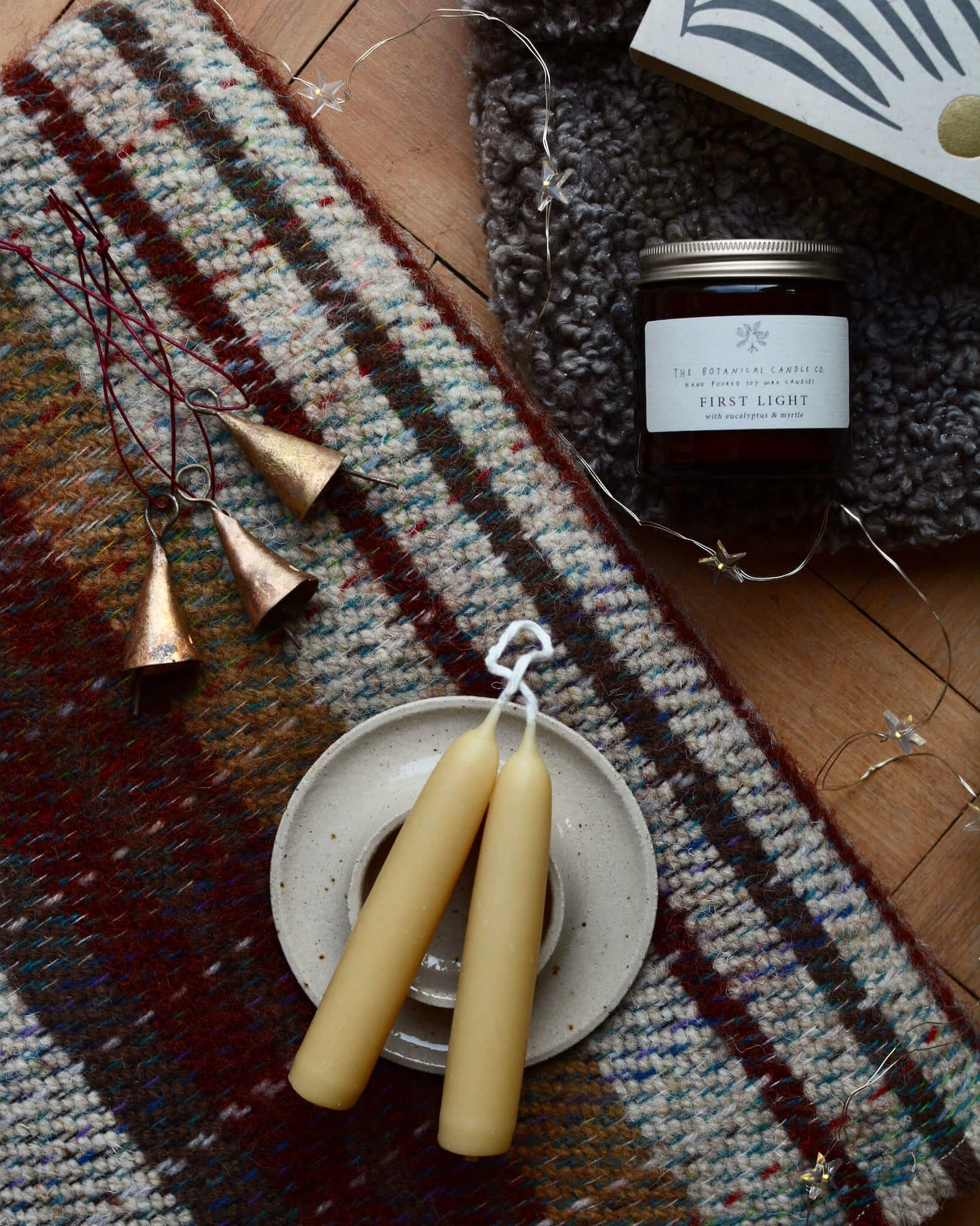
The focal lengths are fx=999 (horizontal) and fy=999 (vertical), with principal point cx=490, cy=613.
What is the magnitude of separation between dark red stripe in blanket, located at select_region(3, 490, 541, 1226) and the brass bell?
3 centimetres

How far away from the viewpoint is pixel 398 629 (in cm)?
54

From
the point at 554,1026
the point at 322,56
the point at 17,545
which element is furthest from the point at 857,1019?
the point at 322,56

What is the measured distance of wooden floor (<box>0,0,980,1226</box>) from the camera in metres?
0.58

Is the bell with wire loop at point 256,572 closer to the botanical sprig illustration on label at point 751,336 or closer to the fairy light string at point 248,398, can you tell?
the fairy light string at point 248,398

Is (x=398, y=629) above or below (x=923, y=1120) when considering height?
above

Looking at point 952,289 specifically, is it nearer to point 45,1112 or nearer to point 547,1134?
point 547,1134

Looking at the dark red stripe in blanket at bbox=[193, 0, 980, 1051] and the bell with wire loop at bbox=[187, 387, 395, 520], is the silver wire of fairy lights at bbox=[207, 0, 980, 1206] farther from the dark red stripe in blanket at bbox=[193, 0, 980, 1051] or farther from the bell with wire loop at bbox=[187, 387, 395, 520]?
the bell with wire loop at bbox=[187, 387, 395, 520]

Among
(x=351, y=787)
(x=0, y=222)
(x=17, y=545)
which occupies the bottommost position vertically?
(x=351, y=787)

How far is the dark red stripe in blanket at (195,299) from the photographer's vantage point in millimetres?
543

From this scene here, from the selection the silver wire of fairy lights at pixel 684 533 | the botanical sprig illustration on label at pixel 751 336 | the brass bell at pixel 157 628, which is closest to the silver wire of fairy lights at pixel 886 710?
the silver wire of fairy lights at pixel 684 533

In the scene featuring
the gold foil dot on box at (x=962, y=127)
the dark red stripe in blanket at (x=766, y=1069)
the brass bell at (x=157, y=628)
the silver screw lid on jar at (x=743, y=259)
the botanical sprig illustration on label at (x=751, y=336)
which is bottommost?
the dark red stripe in blanket at (x=766, y=1069)

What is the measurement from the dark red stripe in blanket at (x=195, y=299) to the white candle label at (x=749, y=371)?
0.16 m

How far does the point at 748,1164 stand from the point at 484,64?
618 mm

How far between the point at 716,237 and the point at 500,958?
407mm
